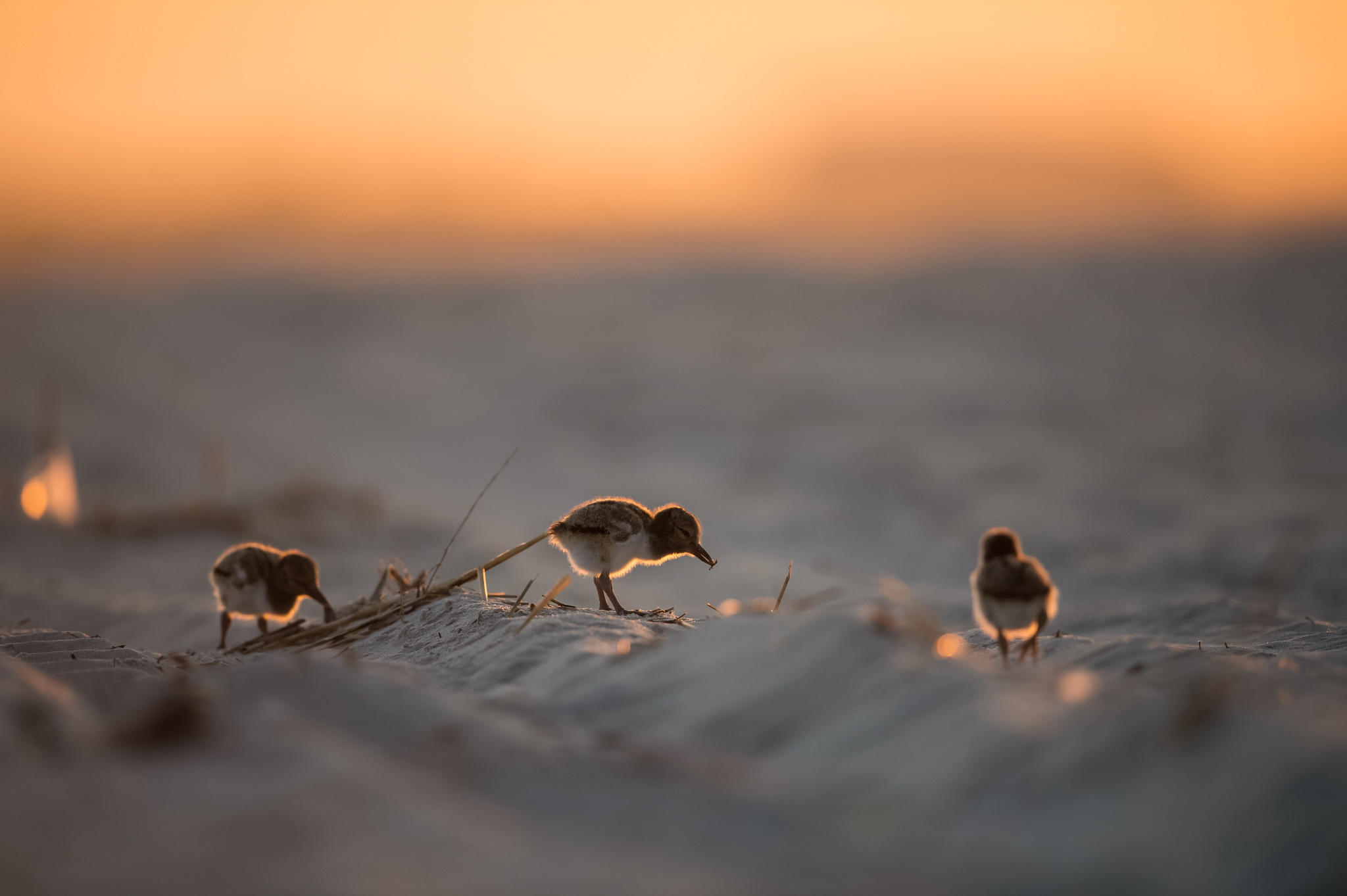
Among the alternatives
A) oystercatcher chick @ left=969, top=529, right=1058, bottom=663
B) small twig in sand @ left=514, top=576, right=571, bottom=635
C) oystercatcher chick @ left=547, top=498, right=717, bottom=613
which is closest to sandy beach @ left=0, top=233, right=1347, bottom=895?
small twig in sand @ left=514, top=576, right=571, bottom=635

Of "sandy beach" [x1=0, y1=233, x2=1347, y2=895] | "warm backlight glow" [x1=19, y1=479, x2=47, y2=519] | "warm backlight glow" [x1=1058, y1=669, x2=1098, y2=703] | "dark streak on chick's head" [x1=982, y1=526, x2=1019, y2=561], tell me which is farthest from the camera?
"warm backlight glow" [x1=19, y1=479, x2=47, y2=519]

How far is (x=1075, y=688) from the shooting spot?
318cm

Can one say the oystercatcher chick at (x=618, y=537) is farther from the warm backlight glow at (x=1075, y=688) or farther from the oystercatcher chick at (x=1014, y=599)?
the warm backlight glow at (x=1075, y=688)

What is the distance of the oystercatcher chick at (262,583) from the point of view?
622 cm

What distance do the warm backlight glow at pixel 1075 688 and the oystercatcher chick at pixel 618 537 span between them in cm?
314

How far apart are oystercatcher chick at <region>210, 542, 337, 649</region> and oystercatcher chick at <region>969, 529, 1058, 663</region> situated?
3.89m

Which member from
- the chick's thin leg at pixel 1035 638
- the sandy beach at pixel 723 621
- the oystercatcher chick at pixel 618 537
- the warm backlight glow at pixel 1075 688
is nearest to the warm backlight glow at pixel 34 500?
the sandy beach at pixel 723 621

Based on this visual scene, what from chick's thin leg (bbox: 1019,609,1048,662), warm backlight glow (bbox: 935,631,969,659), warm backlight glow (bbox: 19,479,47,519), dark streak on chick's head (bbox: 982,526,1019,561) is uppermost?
warm backlight glow (bbox: 19,479,47,519)

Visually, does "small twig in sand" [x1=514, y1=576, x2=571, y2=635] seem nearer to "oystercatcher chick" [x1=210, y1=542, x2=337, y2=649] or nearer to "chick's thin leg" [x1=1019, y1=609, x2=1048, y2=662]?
"oystercatcher chick" [x1=210, y1=542, x2=337, y2=649]

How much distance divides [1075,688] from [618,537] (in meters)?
3.55

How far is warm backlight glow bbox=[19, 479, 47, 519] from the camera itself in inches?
494

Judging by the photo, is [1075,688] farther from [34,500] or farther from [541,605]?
[34,500]

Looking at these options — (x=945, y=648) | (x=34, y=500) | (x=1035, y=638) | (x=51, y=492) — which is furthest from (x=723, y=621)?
(x=51, y=492)

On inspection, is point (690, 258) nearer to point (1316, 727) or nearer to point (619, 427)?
point (619, 427)
